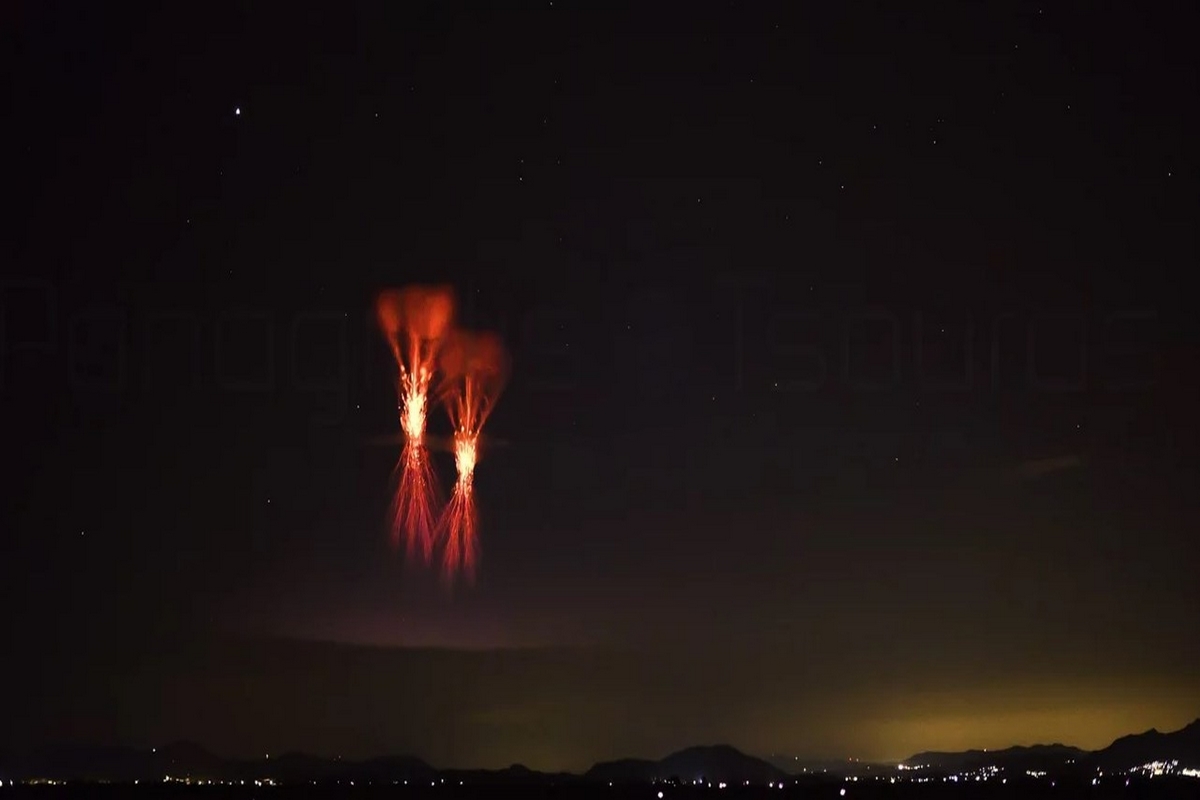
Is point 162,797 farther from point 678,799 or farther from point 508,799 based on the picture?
point 678,799

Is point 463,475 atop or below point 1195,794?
atop

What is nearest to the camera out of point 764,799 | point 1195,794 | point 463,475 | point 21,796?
point 463,475

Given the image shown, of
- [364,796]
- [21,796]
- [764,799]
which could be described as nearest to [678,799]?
[764,799]

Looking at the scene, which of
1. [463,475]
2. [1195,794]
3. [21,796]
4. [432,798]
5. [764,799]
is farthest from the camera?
[432,798]

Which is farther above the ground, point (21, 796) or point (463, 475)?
point (463, 475)

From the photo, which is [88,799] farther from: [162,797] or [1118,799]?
[1118,799]

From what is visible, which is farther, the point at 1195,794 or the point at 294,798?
the point at 294,798

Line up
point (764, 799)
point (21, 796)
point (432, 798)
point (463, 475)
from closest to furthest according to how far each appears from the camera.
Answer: point (463, 475)
point (21, 796)
point (764, 799)
point (432, 798)

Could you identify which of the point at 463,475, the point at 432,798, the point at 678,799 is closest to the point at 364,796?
the point at 432,798

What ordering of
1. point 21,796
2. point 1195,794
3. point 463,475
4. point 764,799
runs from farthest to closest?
1. point 764,799
2. point 21,796
3. point 1195,794
4. point 463,475
